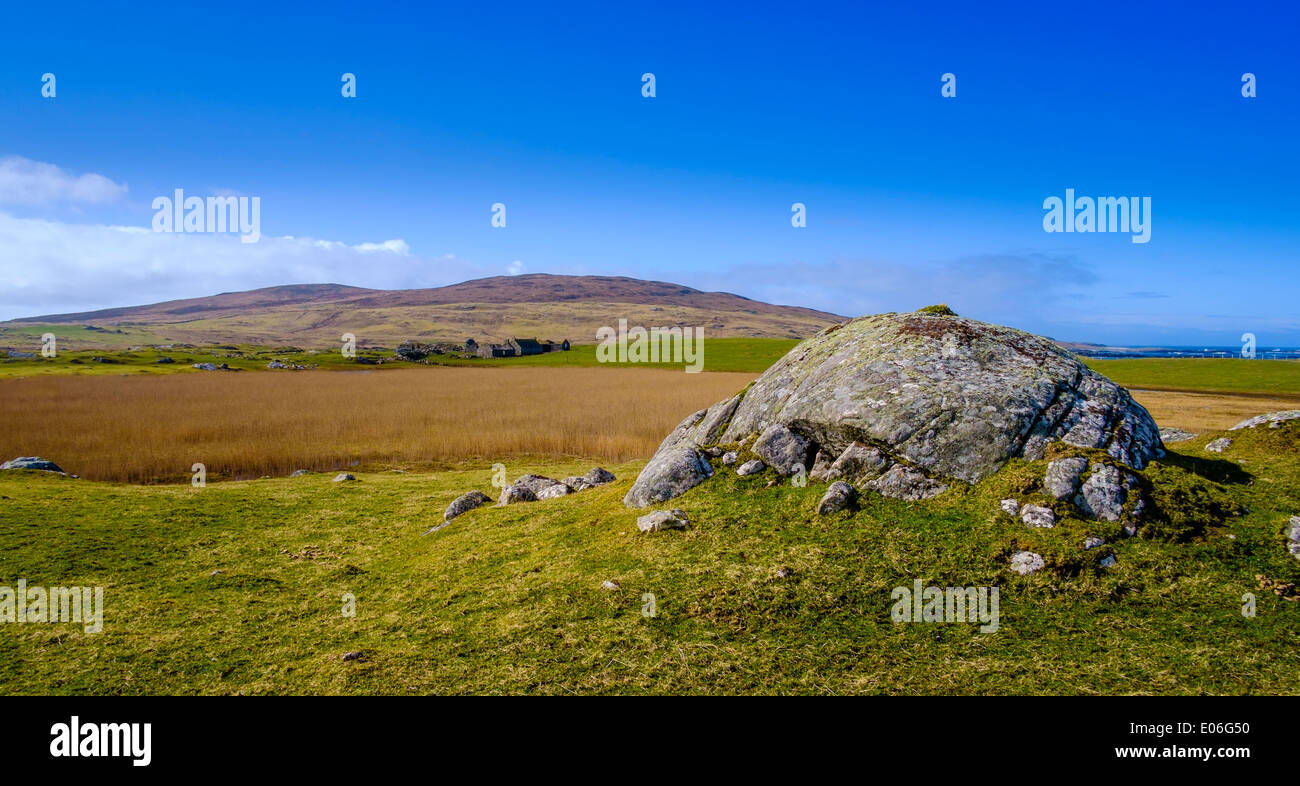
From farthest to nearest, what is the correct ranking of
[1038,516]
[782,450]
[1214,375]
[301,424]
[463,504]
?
[1214,375]
[301,424]
[463,504]
[782,450]
[1038,516]

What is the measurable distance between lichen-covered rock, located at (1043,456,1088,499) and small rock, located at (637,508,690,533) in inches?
201

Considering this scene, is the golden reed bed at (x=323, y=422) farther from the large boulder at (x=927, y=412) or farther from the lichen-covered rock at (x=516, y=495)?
the large boulder at (x=927, y=412)

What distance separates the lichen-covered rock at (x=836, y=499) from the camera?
8867mm

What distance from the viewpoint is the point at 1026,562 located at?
751cm

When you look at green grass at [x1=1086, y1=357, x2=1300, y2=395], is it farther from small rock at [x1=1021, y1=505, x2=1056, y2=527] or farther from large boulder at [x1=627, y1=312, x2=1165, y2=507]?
small rock at [x1=1021, y1=505, x2=1056, y2=527]

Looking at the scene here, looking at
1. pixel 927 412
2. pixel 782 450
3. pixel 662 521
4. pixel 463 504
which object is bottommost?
pixel 463 504

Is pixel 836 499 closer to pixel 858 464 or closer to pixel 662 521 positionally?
pixel 858 464

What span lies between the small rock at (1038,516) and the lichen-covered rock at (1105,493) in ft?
1.74

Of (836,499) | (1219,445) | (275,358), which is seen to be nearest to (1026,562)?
(836,499)

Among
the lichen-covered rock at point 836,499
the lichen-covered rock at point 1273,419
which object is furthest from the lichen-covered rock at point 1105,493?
the lichen-covered rock at point 1273,419

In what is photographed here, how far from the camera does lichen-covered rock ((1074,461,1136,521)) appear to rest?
8164 mm

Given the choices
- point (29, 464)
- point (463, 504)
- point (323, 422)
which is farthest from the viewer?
point (323, 422)

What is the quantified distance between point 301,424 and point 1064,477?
2826cm
